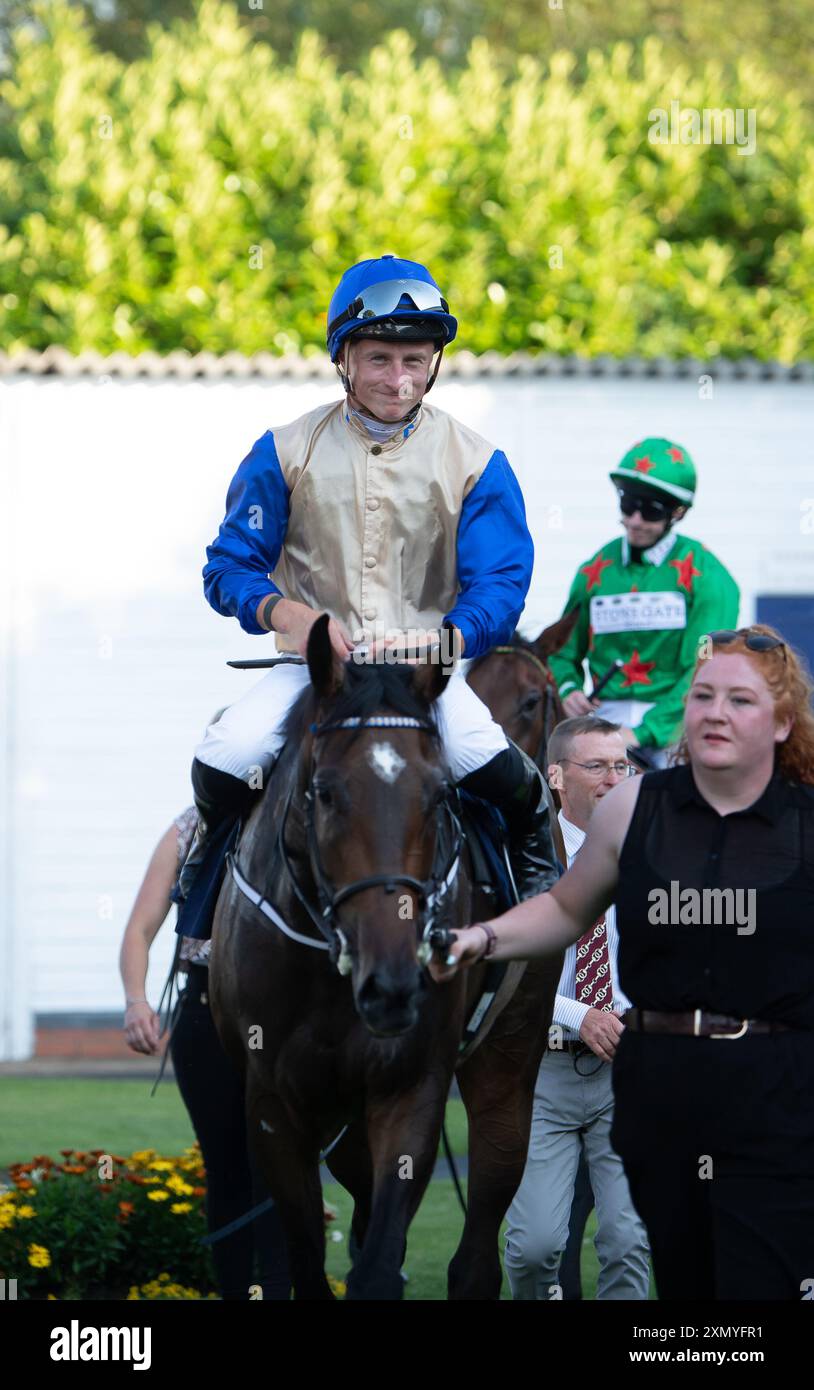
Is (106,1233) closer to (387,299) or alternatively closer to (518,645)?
(518,645)

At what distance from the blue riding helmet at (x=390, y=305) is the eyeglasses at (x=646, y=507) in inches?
126

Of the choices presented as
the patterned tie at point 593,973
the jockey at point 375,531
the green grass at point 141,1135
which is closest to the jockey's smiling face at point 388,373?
the jockey at point 375,531

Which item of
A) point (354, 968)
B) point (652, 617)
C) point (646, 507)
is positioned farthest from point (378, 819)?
point (646, 507)

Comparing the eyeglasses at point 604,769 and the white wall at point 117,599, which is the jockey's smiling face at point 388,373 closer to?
the eyeglasses at point 604,769

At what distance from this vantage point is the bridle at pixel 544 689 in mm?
7145

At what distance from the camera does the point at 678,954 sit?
375cm

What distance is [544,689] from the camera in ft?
23.8

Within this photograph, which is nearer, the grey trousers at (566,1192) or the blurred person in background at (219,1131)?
the grey trousers at (566,1192)

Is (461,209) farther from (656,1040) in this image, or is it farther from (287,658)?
(656,1040)

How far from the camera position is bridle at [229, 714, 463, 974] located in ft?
12.8

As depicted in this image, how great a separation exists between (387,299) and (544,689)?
2754 mm

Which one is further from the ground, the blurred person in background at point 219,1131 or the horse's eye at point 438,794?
the horse's eye at point 438,794
